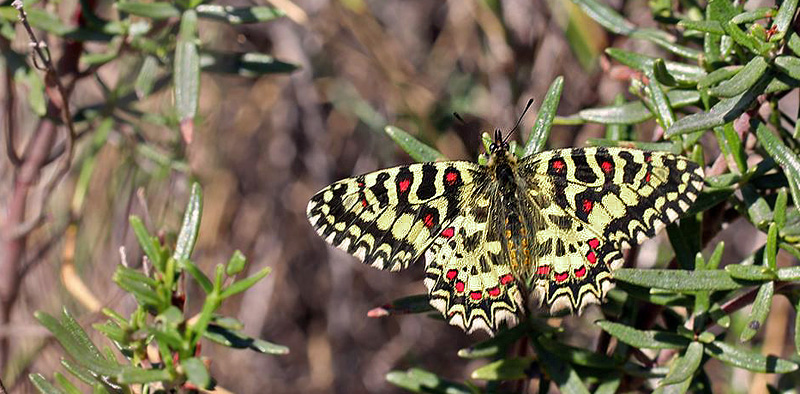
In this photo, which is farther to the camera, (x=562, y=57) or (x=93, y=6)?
(x=562, y=57)

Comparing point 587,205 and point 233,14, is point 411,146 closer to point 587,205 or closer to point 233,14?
point 587,205

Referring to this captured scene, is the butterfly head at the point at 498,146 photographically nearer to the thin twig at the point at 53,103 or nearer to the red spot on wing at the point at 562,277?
the red spot on wing at the point at 562,277

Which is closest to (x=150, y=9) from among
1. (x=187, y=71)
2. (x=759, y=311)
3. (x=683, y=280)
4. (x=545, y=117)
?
(x=187, y=71)

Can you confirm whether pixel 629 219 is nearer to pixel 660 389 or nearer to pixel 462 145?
pixel 660 389

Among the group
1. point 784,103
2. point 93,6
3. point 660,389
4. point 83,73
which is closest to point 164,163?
point 83,73

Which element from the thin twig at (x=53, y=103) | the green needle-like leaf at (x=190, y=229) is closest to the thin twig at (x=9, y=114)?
the thin twig at (x=53, y=103)

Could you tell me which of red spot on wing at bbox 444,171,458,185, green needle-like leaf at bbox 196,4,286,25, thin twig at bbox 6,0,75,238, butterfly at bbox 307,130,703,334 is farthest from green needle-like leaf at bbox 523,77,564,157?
thin twig at bbox 6,0,75,238
